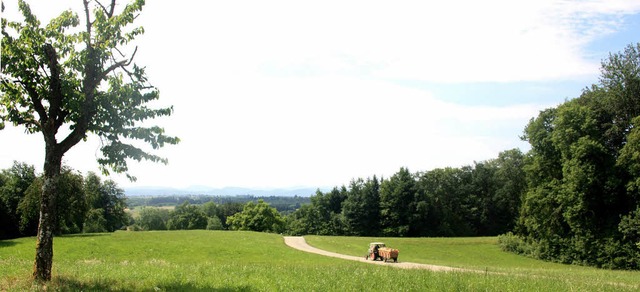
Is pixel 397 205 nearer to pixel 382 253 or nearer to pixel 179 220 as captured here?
pixel 382 253

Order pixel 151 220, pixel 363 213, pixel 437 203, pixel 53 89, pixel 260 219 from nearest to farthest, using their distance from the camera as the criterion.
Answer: pixel 53 89
pixel 363 213
pixel 437 203
pixel 260 219
pixel 151 220

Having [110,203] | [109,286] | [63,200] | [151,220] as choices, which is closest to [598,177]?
[109,286]

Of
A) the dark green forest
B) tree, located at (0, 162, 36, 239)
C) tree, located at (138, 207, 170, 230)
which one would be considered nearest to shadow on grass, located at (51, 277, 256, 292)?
the dark green forest

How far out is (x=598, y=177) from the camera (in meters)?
42.5

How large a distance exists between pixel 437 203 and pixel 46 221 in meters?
85.7

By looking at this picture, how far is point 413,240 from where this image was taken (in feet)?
186

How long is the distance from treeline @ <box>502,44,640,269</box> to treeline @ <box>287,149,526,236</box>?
96.7 ft

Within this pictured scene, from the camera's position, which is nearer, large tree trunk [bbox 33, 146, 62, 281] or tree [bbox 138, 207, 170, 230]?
large tree trunk [bbox 33, 146, 62, 281]

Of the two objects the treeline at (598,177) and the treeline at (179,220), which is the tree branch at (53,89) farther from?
the treeline at (179,220)

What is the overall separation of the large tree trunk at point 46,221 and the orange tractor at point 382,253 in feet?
95.1

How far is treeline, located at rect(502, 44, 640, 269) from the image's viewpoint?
40531mm

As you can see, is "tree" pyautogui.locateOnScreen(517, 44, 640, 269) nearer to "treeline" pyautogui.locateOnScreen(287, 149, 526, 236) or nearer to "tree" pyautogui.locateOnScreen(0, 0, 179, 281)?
"treeline" pyautogui.locateOnScreen(287, 149, 526, 236)

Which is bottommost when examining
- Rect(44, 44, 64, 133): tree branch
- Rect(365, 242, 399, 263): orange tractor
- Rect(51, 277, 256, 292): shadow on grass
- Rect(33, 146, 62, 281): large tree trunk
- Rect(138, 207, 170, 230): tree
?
Rect(138, 207, 170, 230): tree

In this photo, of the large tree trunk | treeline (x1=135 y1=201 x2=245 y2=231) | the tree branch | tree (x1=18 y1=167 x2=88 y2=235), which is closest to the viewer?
the large tree trunk
